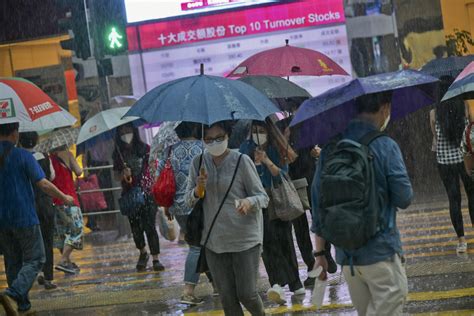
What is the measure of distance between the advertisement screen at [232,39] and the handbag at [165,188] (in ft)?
28.5

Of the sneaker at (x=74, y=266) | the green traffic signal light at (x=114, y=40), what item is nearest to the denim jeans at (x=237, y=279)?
the sneaker at (x=74, y=266)

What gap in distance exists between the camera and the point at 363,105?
5883 millimetres

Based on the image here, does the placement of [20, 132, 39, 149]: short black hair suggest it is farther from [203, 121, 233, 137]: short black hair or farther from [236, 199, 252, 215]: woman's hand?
[236, 199, 252, 215]: woman's hand

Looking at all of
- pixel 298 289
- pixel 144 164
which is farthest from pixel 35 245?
pixel 144 164

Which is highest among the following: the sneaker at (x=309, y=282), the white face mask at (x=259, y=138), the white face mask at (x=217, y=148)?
the white face mask at (x=217, y=148)

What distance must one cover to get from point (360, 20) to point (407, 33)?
0.84 meters

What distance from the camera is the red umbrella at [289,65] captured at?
37.2ft

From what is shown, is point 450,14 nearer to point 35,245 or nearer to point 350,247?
point 35,245

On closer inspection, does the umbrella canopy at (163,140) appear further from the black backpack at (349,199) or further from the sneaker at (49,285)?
the black backpack at (349,199)

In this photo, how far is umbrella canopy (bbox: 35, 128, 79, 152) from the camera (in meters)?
12.1

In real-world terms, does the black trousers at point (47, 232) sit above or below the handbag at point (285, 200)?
below

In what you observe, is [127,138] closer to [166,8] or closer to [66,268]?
[66,268]

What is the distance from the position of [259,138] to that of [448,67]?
3771mm

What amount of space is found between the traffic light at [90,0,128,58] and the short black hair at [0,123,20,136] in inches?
288
